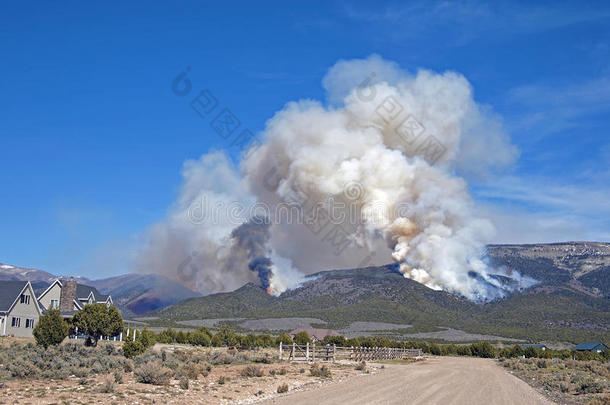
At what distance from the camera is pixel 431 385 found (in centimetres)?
2938

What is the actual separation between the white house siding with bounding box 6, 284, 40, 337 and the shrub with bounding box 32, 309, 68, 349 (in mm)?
21345

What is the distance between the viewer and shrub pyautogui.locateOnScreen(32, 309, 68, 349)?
36969mm

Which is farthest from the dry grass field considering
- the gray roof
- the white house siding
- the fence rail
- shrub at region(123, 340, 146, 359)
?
the white house siding

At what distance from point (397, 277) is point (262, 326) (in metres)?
62.6

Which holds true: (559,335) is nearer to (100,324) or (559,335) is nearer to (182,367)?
(100,324)

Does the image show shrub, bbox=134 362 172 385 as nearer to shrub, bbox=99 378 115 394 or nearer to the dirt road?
shrub, bbox=99 378 115 394

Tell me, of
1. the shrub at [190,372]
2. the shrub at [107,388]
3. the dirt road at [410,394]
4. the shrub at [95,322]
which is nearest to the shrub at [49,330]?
the shrub at [95,322]

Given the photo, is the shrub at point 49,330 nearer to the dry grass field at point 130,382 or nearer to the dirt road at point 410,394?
the dry grass field at point 130,382

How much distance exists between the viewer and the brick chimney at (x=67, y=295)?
6578cm

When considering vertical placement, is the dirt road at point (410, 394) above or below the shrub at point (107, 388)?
below

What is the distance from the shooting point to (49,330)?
122 feet

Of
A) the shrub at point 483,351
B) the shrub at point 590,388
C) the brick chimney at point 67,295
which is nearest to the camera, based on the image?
the shrub at point 590,388

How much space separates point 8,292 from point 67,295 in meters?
9.28

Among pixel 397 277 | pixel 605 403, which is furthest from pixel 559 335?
pixel 605 403
